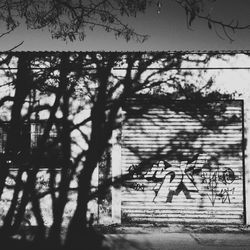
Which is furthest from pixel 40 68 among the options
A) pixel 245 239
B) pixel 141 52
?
pixel 245 239

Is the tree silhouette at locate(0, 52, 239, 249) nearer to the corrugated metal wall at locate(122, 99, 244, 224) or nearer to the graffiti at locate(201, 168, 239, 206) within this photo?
the corrugated metal wall at locate(122, 99, 244, 224)

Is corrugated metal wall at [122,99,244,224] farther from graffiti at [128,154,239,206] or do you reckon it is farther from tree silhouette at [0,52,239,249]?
tree silhouette at [0,52,239,249]

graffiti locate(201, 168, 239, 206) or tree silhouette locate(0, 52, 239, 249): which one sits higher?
tree silhouette locate(0, 52, 239, 249)

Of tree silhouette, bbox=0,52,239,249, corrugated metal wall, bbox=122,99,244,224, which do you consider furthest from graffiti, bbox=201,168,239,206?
tree silhouette, bbox=0,52,239,249

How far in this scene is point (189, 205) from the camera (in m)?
9.22

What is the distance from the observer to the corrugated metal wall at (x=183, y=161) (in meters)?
9.20

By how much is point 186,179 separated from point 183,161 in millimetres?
513

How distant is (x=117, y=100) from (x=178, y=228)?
3.87 m

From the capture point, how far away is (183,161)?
9.28 m

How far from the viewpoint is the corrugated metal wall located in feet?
30.2

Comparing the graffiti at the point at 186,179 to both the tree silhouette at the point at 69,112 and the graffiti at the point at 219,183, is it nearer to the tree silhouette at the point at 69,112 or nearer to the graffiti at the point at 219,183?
the graffiti at the point at 219,183

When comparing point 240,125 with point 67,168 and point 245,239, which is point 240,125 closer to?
point 245,239

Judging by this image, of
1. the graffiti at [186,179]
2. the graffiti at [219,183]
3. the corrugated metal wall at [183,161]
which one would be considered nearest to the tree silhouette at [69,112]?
the corrugated metal wall at [183,161]

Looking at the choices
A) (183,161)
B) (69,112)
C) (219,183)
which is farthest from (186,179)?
(69,112)
